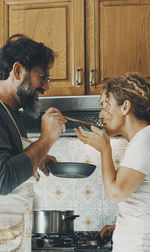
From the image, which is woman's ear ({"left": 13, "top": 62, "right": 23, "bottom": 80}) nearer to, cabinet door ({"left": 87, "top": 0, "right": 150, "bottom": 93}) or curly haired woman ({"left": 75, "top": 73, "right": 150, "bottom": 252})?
curly haired woman ({"left": 75, "top": 73, "right": 150, "bottom": 252})

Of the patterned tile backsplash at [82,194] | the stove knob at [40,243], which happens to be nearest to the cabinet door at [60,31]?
the patterned tile backsplash at [82,194]

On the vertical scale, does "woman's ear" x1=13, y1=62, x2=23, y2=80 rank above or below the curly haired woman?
above

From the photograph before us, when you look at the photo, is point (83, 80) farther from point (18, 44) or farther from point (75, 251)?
A: point (75, 251)

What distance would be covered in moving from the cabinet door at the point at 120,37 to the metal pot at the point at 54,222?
2.64ft

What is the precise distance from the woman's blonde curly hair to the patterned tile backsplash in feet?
3.24

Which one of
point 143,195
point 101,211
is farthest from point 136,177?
point 101,211

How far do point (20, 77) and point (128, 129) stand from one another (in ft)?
1.74

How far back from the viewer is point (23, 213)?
1.49 metres

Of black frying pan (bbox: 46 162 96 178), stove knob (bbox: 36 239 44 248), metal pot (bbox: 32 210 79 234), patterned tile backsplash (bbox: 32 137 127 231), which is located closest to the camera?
black frying pan (bbox: 46 162 96 178)

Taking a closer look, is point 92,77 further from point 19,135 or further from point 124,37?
point 19,135

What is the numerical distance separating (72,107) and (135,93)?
71 cm

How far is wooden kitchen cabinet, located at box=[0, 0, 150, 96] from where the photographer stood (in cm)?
210

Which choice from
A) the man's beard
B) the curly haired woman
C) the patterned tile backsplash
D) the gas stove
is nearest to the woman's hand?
the curly haired woman

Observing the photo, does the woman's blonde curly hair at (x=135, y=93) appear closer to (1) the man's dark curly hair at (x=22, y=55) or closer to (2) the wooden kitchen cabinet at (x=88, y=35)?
(1) the man's dark curly hair at (x=22, y=55)
